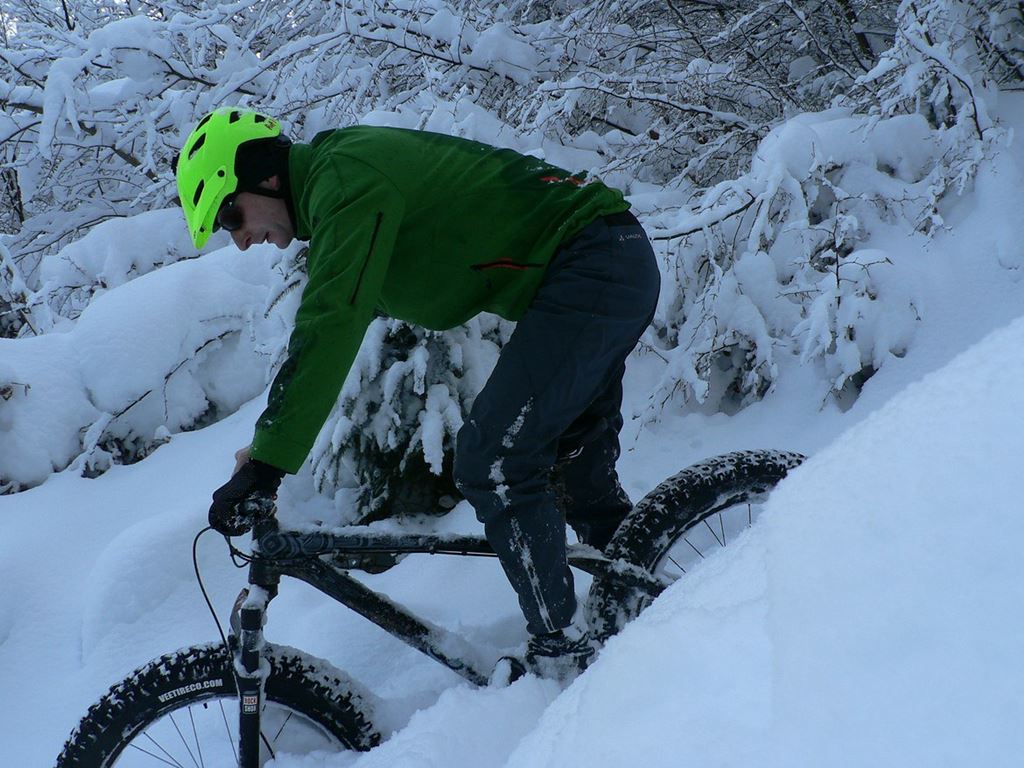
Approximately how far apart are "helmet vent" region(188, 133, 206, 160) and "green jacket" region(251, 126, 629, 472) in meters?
0.26

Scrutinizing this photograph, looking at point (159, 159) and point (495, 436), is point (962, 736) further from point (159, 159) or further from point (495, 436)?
point (159, 159)

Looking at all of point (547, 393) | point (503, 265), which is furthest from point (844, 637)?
point (503, 265)

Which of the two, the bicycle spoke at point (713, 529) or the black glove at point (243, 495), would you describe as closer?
the black glove at point (243, 495)

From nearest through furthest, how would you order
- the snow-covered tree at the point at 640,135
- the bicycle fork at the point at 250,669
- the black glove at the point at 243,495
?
the black glove at the point at 243,495
the bicycle fork at the point at 250,669
the snow-covered tree at the point at 640,135

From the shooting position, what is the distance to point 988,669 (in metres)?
0.62

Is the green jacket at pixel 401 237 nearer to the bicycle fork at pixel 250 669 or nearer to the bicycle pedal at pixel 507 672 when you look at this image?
the bicycle fork at pixel 250 669

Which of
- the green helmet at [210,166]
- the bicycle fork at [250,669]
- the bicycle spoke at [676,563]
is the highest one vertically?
the green helmet at [210,166]

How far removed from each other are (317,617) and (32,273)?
6.53 metres

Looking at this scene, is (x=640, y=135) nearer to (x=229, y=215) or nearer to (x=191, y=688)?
(x=229, y=215)

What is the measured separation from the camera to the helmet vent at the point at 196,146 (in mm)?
2104

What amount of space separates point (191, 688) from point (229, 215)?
137 cm

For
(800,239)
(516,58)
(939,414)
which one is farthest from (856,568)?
(516,58)

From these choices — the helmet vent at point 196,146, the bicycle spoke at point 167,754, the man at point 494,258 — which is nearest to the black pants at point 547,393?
the man at point 494,258

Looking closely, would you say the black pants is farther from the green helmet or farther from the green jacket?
the green helmet
